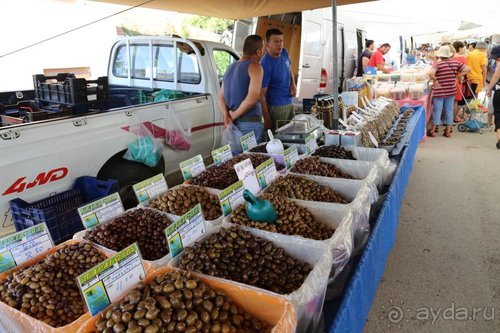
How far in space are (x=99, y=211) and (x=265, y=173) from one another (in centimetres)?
98

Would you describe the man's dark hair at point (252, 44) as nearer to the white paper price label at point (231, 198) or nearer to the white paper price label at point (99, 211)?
the white paper price label at point (231, 198)

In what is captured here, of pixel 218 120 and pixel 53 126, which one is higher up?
pixel 53 126

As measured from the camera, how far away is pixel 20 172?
2.36m

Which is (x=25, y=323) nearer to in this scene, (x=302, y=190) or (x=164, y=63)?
(x=302, y=190)

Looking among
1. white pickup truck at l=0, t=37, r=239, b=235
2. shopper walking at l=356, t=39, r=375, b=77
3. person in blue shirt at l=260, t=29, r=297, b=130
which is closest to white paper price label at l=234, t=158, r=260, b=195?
white pickup truck at l=0, t=37, r=239, b=235

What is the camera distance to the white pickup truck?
2.38m

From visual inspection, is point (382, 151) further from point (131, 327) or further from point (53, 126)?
point (53, 126)

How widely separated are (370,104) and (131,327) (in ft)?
13.5

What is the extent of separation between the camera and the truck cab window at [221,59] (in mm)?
4395

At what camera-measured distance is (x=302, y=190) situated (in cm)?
215

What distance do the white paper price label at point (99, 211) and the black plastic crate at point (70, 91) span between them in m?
2.01

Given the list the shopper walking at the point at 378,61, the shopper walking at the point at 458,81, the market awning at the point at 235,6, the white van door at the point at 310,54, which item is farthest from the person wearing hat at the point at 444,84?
the market awning at the point at 235,6

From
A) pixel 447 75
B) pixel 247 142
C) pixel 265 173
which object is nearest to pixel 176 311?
pixel 265 173

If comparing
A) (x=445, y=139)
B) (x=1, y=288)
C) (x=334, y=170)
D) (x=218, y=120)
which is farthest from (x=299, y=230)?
(x=445, y=139)
